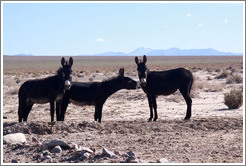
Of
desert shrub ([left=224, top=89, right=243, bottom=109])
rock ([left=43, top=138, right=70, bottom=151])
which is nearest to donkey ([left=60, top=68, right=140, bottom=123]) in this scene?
rock ([left=43, top=138, right=70, bottom=151])

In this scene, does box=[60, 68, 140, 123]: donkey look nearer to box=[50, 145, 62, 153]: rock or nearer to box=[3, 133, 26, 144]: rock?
box=[3, 133, 26, 144]: rock

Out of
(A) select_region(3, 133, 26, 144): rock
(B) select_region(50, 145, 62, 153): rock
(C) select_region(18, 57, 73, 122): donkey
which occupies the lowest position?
(A) select_region(3, 133, 26, 144): rock

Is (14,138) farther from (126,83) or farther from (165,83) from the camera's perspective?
(165,83)

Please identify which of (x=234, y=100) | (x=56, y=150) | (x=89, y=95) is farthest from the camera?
(x=234, y=100)

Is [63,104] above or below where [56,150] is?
above

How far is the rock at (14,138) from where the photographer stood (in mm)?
10787

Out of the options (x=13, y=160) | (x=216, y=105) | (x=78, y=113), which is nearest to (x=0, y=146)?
(x=13, y=160)

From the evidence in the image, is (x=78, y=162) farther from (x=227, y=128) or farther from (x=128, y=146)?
(x=227, y=128)

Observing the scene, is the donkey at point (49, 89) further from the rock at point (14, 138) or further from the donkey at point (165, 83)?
the donkey at point (165, 83)

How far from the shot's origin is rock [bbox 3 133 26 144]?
35.4ft

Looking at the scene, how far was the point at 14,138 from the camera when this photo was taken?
11.0 meters

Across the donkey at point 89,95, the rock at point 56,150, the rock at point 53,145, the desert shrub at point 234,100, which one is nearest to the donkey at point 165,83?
the donkey at point 89,95

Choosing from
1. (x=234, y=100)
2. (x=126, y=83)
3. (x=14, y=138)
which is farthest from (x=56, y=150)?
(x=234, y=100)

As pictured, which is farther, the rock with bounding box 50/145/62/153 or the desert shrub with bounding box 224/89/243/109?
the desert shrub with bounding box 224/89/243/109
